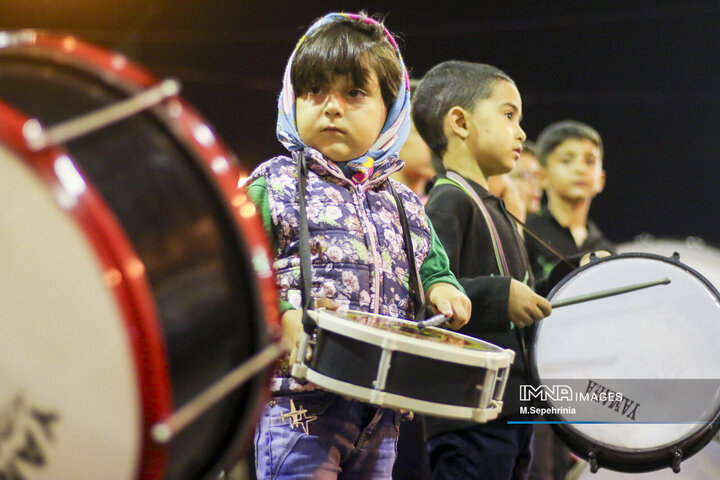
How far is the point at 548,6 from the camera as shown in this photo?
20.0 ft

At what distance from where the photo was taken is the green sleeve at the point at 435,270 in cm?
170

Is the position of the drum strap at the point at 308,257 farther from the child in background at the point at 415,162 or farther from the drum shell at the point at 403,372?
the child in background at the point at 415,162

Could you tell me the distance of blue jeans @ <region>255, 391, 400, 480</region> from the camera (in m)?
1.45

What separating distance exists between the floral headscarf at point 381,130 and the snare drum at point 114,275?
0.66 m

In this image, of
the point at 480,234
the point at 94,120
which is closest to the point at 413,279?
Result: the point at 480,234

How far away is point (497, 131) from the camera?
7.32 feet

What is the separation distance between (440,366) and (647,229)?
229 inches

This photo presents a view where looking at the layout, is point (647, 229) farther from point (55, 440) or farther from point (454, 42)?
point (55, 440)

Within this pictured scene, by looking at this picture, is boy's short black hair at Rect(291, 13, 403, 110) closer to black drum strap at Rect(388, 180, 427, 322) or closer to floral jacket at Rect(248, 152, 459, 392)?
floral jacket at Rect(248, 152, 459, 392)

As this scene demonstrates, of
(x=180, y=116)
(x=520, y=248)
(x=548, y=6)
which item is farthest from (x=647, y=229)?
(x=180, y=116)

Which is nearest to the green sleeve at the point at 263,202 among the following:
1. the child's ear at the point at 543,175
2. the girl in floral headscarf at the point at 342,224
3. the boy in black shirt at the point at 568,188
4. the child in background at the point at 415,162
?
the girl in floral headscarf at the point at 342,224

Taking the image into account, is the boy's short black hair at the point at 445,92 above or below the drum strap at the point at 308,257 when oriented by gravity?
above

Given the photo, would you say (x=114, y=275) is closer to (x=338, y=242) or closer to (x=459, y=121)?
(x=338, y=242)

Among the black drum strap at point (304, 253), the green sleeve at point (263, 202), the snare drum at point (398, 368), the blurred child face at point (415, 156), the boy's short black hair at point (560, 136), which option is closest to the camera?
the snare drum at point (398, 368)
